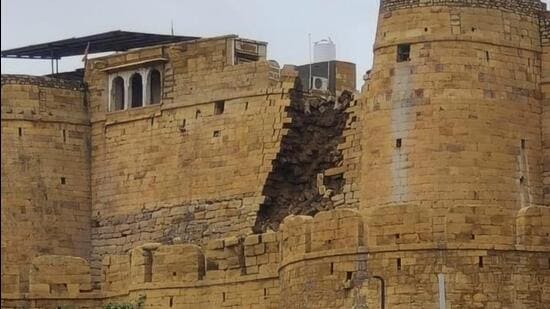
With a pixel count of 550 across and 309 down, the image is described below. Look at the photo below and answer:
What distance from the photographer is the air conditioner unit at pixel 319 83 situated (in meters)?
35.4

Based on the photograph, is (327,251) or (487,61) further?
(487,61)

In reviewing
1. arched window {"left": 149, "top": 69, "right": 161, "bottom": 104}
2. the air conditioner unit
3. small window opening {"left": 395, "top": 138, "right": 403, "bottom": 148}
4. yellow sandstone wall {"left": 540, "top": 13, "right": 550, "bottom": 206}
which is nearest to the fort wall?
small window opening {"left": 395, "top": 138, "right": 403, "bottom": 148}

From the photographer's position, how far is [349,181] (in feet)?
104

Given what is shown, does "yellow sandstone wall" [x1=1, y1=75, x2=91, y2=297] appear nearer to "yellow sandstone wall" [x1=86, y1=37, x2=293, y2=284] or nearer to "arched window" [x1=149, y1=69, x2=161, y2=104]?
"yellow sandstone wall" [x1=86, y1=37, x2=293, y2=284]

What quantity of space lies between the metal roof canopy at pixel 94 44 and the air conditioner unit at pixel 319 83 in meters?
3.60

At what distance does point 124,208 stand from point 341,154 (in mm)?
5749

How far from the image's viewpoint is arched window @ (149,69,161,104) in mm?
36781

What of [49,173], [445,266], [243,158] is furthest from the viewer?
[49,173]

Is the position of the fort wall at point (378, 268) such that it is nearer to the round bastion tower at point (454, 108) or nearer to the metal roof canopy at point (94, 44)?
the round bastion tower at point (454, 108)

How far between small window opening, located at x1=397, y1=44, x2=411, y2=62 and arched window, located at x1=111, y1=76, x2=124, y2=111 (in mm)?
9388

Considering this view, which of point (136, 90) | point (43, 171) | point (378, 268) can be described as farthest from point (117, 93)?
point (378, 268)

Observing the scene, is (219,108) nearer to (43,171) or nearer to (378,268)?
(43,171)

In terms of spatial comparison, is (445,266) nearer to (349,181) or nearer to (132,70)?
(349,181)

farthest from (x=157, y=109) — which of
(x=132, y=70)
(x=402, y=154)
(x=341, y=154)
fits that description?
(x=402, y=154)
